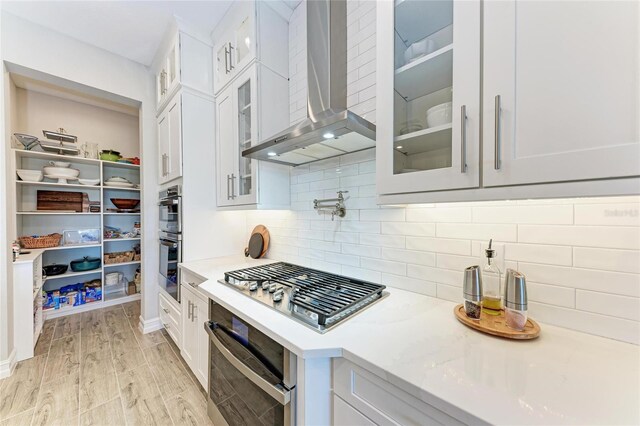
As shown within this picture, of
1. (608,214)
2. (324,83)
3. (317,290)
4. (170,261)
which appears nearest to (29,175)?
(170,261)

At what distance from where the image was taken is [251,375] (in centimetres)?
100

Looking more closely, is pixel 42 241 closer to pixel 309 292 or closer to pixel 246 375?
pixel 246 375

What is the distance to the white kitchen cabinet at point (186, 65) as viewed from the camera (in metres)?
2.05

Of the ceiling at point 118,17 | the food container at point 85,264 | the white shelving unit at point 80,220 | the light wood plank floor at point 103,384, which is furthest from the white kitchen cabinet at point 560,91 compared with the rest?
the food container at point 85,264

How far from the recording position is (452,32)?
833mm

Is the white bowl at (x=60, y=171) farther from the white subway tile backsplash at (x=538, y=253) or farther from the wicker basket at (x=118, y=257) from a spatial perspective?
the white subway tile backsplash at (x=538, y=253)

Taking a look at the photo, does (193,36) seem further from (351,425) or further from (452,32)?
(351,425)

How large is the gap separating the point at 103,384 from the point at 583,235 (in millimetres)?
2979

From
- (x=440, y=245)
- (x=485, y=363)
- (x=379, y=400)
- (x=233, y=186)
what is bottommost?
(x=379, y=400)

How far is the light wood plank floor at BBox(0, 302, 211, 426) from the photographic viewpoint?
1.49 meters

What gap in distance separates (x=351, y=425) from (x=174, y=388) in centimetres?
166

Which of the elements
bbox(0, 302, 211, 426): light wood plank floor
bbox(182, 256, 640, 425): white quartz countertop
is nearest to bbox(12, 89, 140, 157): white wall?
bbox(0, 302, 211, 426): light wood plank floor

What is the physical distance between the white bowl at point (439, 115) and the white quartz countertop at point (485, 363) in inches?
30.3

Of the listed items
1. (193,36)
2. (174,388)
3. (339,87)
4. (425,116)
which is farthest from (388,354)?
(193,36)
